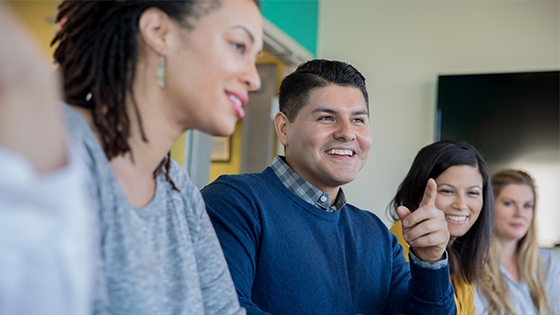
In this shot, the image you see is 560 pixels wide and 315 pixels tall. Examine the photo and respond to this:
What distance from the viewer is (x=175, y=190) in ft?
2.76

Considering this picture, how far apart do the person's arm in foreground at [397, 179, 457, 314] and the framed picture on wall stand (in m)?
2.99

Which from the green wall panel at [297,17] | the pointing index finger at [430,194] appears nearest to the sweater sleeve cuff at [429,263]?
the pointing index finger at [430,194]

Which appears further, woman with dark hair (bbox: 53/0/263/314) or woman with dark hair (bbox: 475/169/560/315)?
woman with dark hair (bbox: 475/169/560/315)

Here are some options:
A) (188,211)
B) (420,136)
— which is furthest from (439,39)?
(188,211)

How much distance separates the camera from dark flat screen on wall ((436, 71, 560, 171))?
12.0 ft

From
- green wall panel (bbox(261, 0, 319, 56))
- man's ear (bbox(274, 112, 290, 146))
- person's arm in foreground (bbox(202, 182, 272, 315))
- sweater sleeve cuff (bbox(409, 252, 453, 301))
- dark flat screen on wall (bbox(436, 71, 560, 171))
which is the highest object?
green wall panel (bbox(261, 0, 319, 56))

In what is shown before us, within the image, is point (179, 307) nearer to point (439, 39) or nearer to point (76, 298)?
point (76, 298)

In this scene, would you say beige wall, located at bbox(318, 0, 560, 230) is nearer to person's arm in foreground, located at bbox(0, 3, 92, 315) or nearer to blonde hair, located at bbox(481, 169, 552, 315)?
blonde hair, located at bbox(481, 169, 552, 315)

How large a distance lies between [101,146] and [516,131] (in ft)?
11.3

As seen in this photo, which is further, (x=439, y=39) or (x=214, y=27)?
(x=439, y=39)

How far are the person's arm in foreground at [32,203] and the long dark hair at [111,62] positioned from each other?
241 millimetres

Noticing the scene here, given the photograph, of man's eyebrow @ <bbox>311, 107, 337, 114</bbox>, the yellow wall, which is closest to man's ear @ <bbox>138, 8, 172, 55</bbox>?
man's eyebrow @ <bbox>311, 107, 337, 114</bbox>

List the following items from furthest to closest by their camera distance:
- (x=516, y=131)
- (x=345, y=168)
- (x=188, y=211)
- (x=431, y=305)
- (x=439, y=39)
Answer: (x=439, y=39)
(x=516, y=131)
(x=345, y=168)
(x=431, y=305)
(x=188, y=211)

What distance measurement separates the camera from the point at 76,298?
1.41 feet
